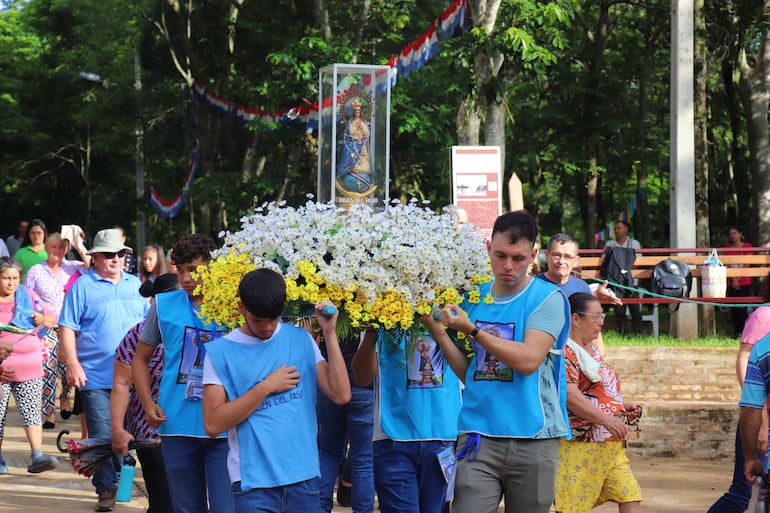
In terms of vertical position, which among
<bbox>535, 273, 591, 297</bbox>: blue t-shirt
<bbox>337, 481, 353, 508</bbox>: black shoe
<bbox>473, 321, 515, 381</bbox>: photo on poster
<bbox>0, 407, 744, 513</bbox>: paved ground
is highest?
<bbox>535, 273, 591, 297</bbox>: blue t-shirt

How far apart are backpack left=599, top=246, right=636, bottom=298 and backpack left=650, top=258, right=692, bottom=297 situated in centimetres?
33

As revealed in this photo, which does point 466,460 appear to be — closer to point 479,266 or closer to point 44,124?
point 479,266

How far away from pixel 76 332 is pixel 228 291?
4.41 m

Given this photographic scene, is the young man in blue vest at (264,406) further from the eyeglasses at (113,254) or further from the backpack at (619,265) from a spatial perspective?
the backpack at (619,265)

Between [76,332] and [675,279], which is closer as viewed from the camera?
[76,332]

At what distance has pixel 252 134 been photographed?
28.5 m

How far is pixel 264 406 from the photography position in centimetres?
479

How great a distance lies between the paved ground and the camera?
31.3 feet

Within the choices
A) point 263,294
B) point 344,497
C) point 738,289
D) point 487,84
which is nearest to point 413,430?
point 263,294

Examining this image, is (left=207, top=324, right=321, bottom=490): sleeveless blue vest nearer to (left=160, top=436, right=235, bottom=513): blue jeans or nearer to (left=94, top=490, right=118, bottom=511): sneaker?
(left=160, top=436, right=235, bottom=513): blue jeans

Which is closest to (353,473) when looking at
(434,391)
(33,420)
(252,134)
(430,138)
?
(434,391)

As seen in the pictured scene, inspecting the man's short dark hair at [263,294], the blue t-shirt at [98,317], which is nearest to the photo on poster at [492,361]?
the man's short dark hair at [263,294]

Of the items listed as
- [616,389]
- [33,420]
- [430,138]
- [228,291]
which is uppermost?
[430,138]

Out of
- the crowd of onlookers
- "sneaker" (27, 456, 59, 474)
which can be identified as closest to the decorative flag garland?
"sneaker" (27, 456, 59, 474)
